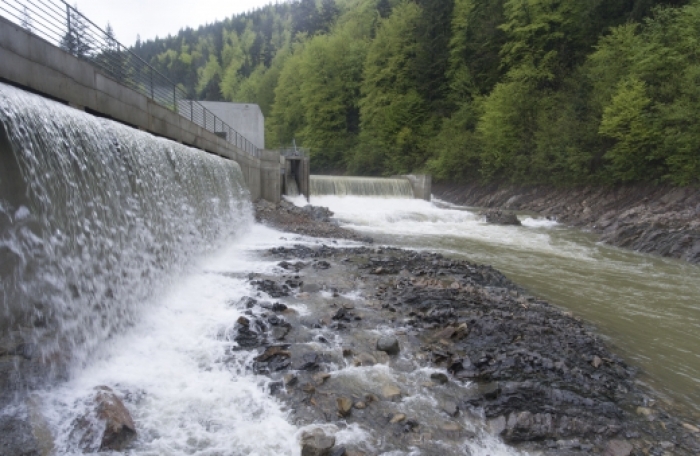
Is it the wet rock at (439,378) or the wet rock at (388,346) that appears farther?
the wet rock at (388,346)

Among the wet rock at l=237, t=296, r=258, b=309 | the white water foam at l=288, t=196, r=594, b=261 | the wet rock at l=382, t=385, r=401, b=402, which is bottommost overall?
the wet rock at l=382, t=385, r=401, b=402

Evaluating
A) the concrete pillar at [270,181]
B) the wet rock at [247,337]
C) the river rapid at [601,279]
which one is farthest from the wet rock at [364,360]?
the concrete pillar at [270,181]

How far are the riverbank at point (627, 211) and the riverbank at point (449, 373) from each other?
1063 cm

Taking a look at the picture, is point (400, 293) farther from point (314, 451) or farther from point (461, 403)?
point (314, 451)

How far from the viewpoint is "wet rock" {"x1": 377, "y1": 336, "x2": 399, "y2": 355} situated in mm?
6512

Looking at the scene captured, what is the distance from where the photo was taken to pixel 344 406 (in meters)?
4.99

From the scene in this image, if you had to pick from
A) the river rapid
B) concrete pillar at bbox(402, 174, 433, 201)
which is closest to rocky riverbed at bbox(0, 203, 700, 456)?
the river rapid

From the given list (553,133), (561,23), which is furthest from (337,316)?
(561,23)

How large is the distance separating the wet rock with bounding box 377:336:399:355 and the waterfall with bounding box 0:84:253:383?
3.97 meters

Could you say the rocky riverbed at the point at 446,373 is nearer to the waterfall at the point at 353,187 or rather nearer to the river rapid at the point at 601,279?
the river rapid at the point at 601,279

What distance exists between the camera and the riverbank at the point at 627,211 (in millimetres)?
16375

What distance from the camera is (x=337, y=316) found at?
773 cm

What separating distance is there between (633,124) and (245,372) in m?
24.7

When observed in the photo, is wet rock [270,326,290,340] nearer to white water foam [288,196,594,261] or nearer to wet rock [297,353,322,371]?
wet rock [297,353,322,371]
